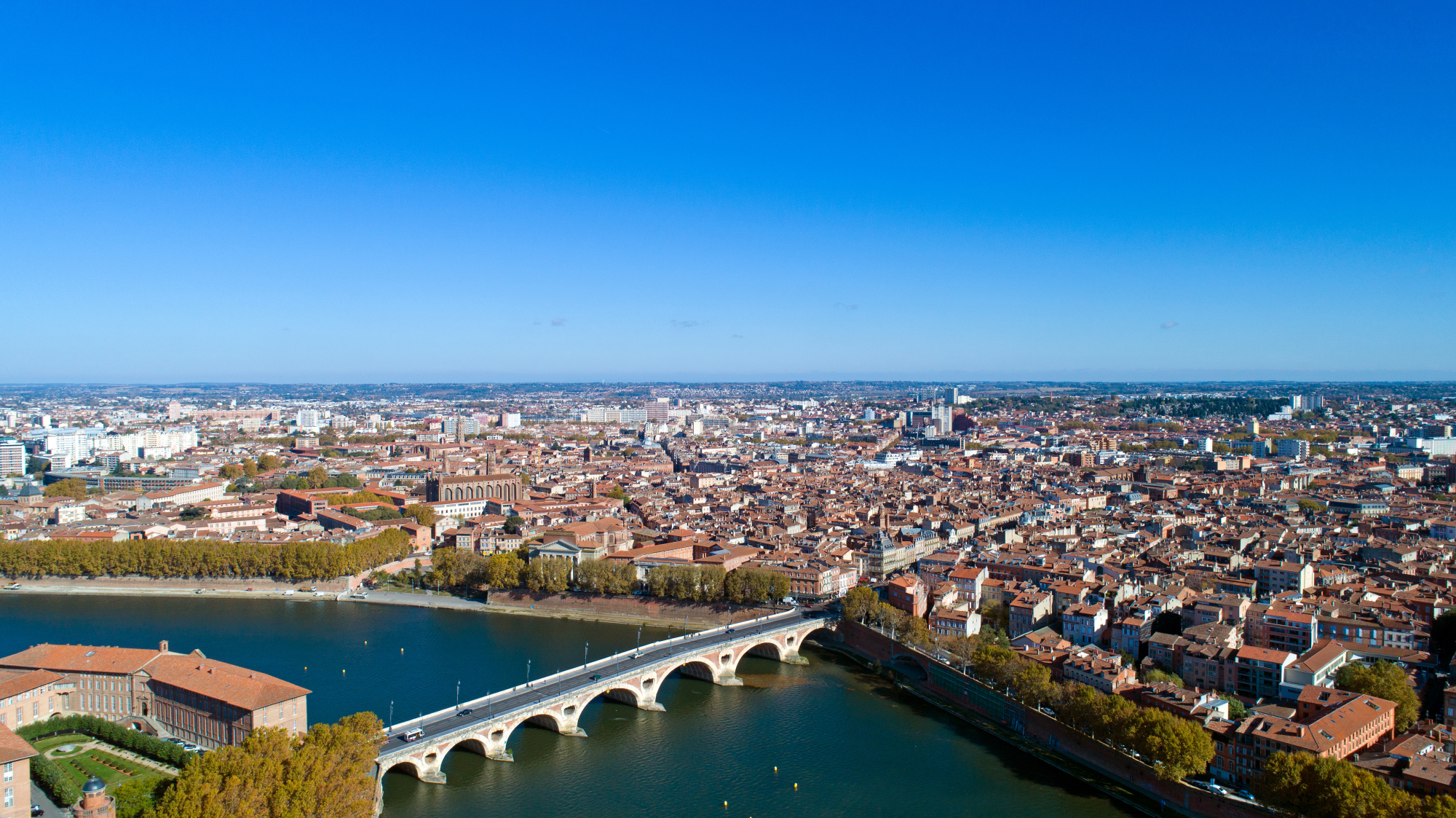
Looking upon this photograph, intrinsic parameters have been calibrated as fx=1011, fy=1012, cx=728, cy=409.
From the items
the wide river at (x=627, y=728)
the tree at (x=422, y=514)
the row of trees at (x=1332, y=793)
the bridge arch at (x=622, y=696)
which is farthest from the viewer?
the tree at (x=422, y=514)

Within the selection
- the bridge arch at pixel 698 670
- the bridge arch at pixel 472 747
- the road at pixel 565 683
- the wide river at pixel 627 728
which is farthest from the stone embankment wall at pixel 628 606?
the bridge arch at pixel 472 747

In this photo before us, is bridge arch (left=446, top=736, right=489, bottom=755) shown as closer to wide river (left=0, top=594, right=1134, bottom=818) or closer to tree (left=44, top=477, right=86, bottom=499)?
wide river (left=0, top=594, right=1134, bottom=818)

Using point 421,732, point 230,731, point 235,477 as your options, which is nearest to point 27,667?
point 230,731

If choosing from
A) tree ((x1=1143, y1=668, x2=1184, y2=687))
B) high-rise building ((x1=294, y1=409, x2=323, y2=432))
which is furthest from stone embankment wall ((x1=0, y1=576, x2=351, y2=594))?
high-rise building ((x1=294, y1=409, x2=323, y2=432))

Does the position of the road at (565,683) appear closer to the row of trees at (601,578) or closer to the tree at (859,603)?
the tree at (859,603)

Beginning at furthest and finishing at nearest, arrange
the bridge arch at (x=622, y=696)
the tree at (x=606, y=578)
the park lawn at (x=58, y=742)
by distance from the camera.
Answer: the tree at (x=606, y=578) < the bridge arch at (x=622, y=696) < the park lawn at (x=58, y=742)

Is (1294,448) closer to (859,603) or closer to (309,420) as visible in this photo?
(859,603)

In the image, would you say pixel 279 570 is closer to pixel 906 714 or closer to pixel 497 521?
pixel 497 521
